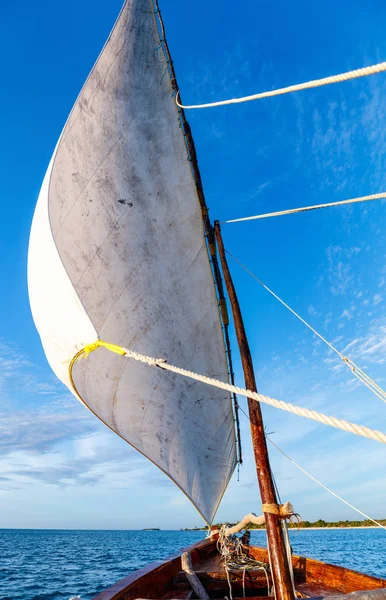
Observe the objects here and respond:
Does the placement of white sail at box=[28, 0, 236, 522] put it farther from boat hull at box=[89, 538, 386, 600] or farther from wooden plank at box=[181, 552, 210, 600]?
boat hull at box=[89, 538, 386, 600]

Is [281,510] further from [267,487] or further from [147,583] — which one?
[147,583]

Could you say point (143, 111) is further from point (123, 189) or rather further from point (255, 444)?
point (255, 444)

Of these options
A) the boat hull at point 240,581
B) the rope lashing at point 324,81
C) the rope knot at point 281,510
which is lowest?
the boat hull at point 240,581

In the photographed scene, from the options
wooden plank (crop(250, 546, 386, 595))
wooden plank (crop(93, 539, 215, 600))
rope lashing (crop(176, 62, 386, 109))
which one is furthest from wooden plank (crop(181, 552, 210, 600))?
rope lashing (crop(176, 62, 386, 109))

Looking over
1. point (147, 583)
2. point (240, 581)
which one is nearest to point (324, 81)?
point (147, 583)

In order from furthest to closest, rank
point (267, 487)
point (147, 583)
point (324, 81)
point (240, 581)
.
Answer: point (240, 581) → point (147, 583) → point (267, 487) → point (324, 81)

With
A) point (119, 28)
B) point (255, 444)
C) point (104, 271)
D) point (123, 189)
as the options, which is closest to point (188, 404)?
point (255, 444)

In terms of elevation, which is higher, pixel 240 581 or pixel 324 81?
pixel 324 81

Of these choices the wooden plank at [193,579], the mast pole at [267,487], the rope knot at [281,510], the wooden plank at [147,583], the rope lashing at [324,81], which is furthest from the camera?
the wooden plank at [193,579]

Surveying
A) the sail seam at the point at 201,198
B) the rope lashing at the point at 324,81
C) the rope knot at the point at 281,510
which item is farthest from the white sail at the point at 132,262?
the rope knot at the point at 281,510

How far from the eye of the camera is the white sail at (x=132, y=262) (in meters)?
4.46

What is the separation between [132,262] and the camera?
5355mm

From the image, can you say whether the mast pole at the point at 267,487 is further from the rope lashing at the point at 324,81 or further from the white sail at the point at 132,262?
the rope lashing at the point at 324,81

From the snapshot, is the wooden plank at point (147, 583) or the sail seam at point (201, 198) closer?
the wooden plank at point (147, 583)
